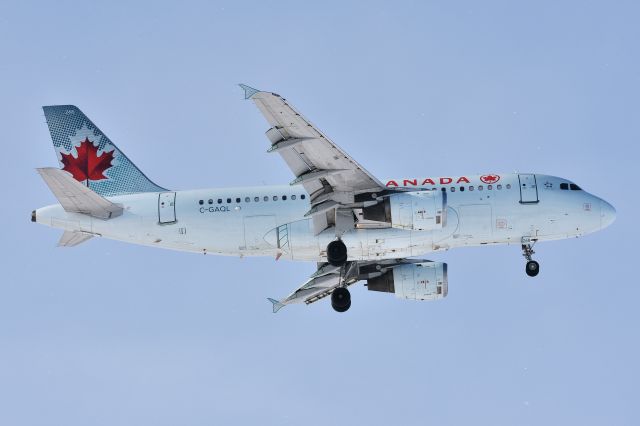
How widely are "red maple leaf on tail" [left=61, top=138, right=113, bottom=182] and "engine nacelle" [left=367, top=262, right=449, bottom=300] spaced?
16525mm

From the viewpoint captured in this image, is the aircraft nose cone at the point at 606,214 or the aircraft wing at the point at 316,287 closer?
the aircraft nose cone at the point at 606,214

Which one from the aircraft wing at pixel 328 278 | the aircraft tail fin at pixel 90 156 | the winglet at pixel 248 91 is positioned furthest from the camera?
the aircraft wing at pixel 328 278

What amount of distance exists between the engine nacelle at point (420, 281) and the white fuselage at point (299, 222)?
3940mm

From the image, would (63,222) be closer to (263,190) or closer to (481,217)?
(263,190)

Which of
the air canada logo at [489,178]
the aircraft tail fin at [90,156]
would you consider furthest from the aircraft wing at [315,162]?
the aircraft tail fin at [90,156]

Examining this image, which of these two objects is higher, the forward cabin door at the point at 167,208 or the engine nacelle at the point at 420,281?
the forward cabin door at the point at 167,208

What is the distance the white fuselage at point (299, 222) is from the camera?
180 ft

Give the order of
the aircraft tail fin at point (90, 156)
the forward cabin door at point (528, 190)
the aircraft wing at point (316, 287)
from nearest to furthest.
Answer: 1. the forward cabin door at point (528, 190)
2. the aircraft tail fin at point (90, 156)
3. the aircraft wing at point (316, 287)

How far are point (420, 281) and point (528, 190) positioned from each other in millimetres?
7788

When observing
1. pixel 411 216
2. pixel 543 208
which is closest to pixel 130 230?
pixel 411 216

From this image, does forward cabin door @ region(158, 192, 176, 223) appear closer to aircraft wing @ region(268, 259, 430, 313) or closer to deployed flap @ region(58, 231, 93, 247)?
deployed flap @ region(58, 231, 93, 247)

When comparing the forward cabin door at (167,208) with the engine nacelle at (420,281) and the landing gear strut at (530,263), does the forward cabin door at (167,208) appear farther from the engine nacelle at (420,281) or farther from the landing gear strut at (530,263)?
the landing gear strut at (530,263)

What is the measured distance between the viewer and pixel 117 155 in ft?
199

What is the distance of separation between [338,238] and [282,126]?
8463 millimetres
